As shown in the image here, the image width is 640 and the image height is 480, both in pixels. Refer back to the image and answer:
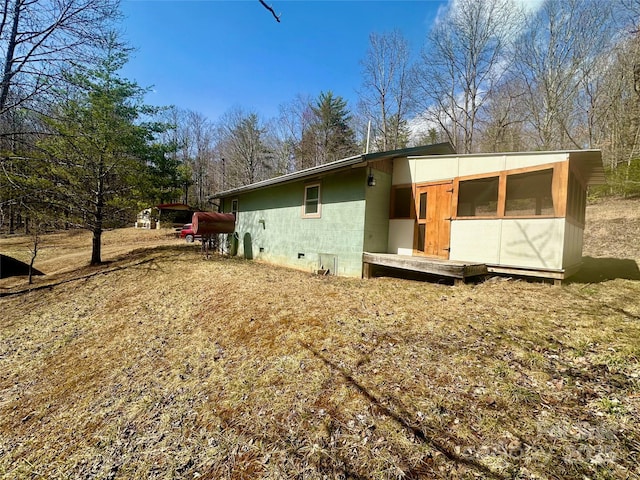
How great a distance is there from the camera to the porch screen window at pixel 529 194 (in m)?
6.08

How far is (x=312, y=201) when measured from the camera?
8234 millimetres

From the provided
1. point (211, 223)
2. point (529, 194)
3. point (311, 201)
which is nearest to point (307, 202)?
point (311, 201)

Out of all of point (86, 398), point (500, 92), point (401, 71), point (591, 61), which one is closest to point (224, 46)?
point (86, 398)

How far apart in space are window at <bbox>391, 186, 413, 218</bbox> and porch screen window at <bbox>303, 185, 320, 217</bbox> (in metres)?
2.15

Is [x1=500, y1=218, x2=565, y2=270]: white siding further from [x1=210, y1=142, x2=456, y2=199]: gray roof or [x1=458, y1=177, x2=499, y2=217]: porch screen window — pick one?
[x1=210, y1=142, x2=456, y2=199]: gray roof

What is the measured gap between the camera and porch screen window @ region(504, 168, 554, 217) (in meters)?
6.08

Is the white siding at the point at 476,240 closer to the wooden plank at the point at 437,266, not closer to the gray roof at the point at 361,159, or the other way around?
the wooden plank at the point at 437,266

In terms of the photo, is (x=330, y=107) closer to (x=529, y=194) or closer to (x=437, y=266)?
(x=529, y=194)

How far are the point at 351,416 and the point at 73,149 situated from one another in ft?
38.6

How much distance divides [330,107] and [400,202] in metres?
18.0

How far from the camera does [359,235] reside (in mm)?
6867

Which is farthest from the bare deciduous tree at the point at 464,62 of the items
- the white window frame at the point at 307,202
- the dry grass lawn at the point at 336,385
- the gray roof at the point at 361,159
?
the dry grass lawn at the point at 336,385

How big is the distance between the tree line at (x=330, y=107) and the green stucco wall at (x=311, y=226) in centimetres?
315

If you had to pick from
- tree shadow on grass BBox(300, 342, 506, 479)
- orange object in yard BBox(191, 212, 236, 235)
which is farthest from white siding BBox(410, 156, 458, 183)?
orange object in yard BBox(191, 212, 236, 235)
